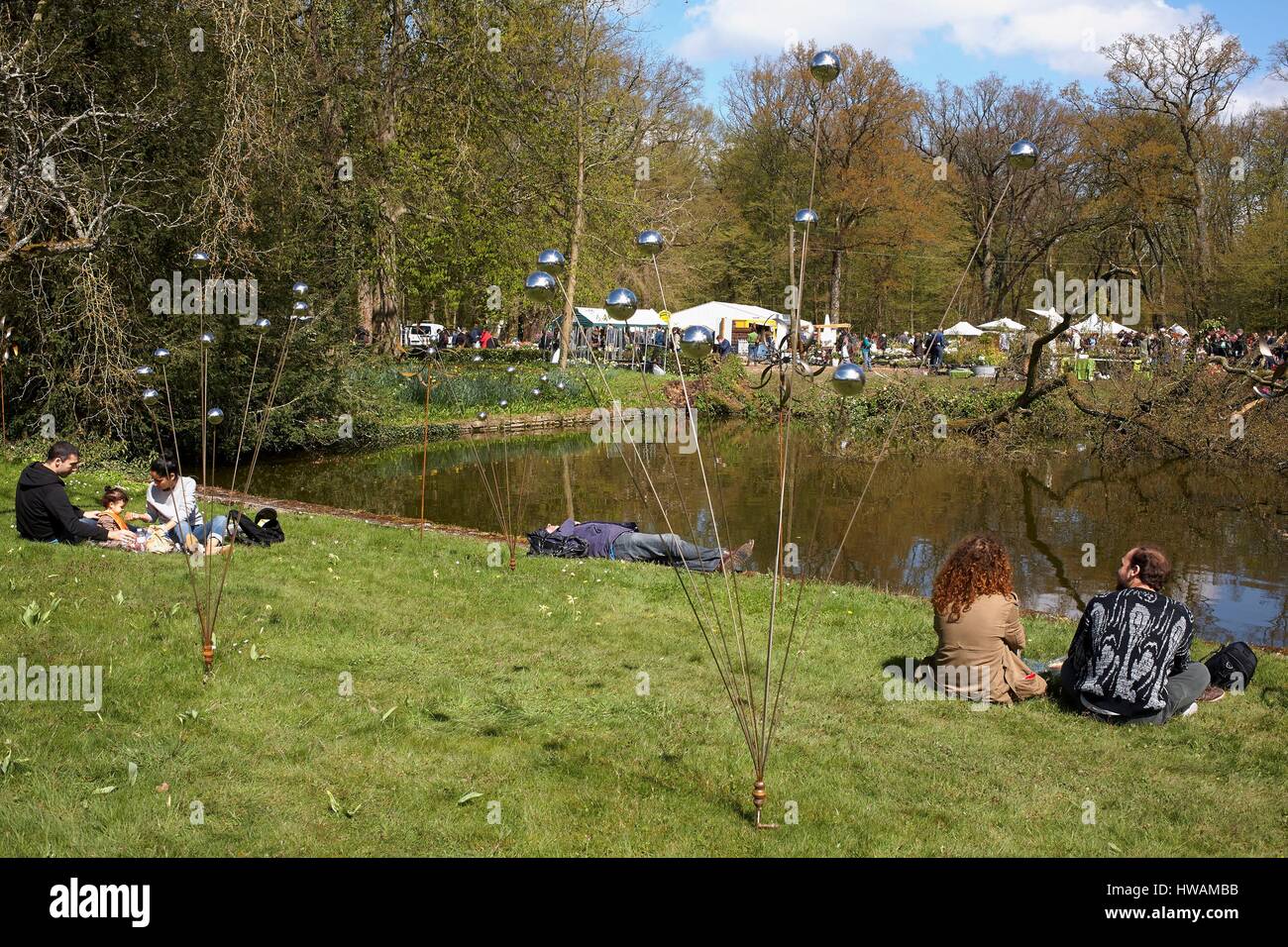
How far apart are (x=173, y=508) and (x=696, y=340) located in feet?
21.9

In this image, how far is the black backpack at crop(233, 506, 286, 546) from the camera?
30.8ft

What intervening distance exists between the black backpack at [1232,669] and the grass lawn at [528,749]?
0.58 feet

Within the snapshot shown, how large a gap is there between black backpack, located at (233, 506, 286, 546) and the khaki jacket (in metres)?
6.27

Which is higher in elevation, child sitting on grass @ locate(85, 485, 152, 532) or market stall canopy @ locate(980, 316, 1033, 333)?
market stall canopy @ locate(980, 316, 1033, 333)

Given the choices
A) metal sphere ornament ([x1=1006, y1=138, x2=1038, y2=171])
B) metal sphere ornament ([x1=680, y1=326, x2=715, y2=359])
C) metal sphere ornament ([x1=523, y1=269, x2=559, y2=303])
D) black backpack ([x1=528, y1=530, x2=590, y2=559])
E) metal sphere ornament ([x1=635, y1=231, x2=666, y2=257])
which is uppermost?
metal sphere ornament ([x1=1006, y1=138, x2=1038, y2=171])

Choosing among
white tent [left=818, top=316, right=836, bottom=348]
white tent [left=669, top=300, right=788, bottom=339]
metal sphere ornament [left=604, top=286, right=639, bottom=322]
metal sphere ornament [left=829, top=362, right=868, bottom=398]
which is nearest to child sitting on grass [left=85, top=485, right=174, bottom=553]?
metal sphere ornament [left=604, top=286, right=639, bottom=322]

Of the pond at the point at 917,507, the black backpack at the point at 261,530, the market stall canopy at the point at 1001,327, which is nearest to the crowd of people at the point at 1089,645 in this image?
the black backpack at the point at 261,530

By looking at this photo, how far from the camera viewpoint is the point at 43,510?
8.37 m

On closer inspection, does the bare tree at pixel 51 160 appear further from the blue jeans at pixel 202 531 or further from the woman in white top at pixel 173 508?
the blue jeans at pixel 202 531

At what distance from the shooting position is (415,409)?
A: 81.6 feet

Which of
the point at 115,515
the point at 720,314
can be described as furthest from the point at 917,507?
the point at 720,314

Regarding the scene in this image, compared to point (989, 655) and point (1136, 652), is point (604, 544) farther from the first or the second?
point (1136, 652)

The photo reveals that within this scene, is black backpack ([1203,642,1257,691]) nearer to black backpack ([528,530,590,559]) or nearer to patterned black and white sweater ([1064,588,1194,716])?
patterned black and white sweater ([1064,588,1194,716])

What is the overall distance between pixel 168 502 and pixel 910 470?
1466 centimetres
